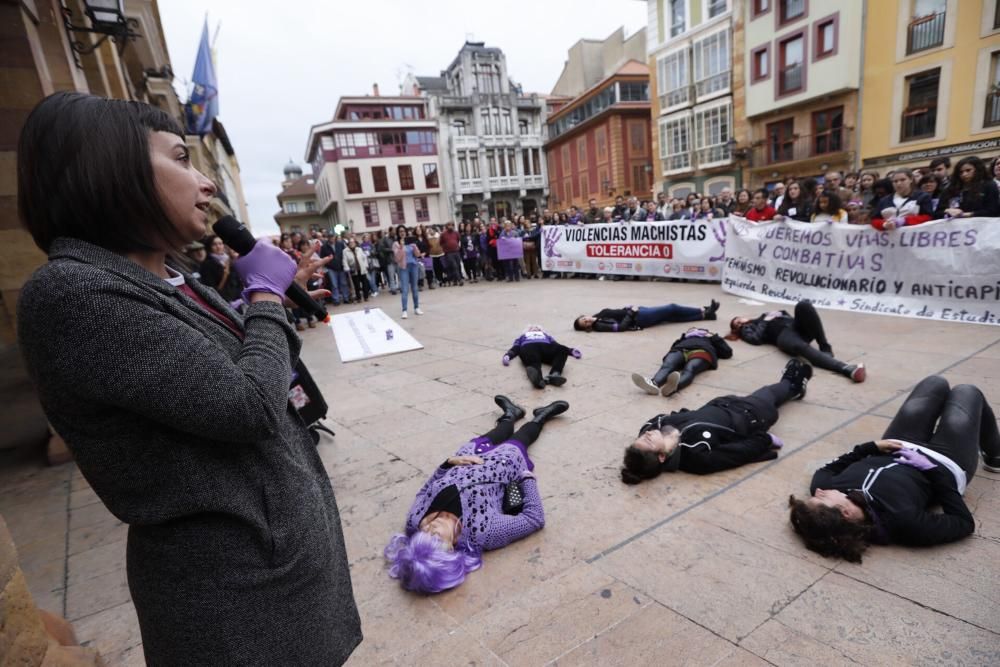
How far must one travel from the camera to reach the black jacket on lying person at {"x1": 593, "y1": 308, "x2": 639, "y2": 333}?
23.4 ft

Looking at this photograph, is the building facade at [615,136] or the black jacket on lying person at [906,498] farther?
the building facade at [615,136]

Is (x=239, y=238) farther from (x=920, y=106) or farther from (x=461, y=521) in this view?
(x=920, y=106)

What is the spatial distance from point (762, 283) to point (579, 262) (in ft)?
17.7

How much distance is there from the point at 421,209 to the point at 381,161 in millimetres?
5142

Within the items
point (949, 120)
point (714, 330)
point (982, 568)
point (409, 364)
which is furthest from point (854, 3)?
point (982, 568)

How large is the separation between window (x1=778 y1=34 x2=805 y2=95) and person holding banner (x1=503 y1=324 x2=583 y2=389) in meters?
21.1

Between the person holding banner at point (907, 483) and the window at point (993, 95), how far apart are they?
1900cm

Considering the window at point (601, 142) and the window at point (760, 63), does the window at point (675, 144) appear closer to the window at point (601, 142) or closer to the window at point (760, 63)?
the window at point (760, 63)

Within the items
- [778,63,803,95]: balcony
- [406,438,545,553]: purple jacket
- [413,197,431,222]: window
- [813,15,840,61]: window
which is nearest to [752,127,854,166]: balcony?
[778,63,803,95]: balcony

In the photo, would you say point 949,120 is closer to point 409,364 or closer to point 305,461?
point 409,364

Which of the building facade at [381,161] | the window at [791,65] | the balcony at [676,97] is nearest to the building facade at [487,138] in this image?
the building facade at [381,161]

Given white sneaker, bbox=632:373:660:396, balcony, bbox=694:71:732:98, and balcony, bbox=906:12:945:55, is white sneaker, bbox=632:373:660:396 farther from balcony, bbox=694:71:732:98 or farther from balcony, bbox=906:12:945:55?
balcony, bbox=694:71:732:98

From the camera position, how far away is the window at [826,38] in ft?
62.4

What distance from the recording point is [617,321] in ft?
23.7
